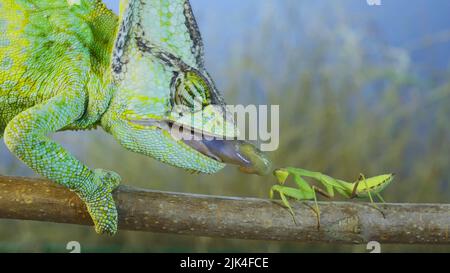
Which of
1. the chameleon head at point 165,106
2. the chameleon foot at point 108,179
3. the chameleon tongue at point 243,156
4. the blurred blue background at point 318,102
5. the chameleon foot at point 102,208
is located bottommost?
the chameleon foot at point 102,208

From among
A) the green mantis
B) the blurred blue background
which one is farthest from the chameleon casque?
the blurred blue background

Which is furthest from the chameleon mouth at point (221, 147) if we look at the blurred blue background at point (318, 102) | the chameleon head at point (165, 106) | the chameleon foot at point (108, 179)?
the blurred blue background at point (318, 102)

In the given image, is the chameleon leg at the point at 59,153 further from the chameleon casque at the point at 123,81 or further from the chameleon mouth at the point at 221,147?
the chameleon mouth at the point at 221,147

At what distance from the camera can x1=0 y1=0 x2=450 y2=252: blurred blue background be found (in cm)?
238

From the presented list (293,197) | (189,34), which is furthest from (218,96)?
(293,197)

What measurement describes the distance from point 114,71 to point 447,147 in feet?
5.67

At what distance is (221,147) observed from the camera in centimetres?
121

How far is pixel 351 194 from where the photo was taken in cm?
132

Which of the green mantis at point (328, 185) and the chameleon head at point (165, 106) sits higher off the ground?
the chameleon head at point (165, 106)

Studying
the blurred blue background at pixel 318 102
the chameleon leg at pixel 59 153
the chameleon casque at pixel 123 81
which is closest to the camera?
the chameleon leg at pixel 59 153

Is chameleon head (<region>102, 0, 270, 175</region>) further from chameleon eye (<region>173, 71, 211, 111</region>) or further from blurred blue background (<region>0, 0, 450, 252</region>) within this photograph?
blurred blue background (<region>0, 0, 450, 252</region>)

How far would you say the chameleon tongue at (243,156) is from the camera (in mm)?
1186

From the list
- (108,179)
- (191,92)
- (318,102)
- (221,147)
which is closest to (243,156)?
(221,147)

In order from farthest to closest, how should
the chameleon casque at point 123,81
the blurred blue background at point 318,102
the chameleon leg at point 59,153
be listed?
1. the blurred blue background at point 318,102
2. the chameleon casque at point 123,81
3. the chameleon leg at point 59,153
